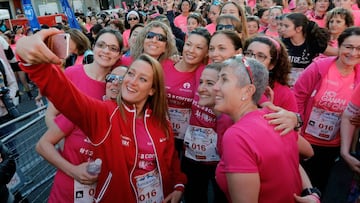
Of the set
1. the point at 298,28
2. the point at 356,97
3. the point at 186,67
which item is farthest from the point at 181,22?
the point at 356,97

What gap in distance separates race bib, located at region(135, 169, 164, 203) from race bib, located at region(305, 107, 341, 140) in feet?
5.47

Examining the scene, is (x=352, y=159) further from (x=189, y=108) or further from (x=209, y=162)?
(x=189, y=108)

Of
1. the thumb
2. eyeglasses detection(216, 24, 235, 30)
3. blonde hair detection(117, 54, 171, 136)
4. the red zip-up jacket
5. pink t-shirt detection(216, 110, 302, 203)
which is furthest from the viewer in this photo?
eyeglasses detection(216, 24, 235, 30)

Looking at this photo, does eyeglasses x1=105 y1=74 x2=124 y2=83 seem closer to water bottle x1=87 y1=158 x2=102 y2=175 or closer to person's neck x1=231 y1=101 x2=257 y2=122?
water bottle x1=87 y1=158 x2=102 y2=175

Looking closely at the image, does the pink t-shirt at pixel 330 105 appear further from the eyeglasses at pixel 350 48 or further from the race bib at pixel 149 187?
the race bib at pixel 149 187

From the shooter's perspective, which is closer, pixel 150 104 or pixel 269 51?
pixel 150 104

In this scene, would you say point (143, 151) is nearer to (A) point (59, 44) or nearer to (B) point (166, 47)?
(A) point (59, 44)

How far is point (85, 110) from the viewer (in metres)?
1.79

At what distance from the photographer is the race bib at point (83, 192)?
2131 mm

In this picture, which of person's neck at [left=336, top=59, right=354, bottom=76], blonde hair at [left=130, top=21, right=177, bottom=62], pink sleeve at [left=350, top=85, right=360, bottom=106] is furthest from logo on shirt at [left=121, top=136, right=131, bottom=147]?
person's neck at [left=336, top=59, right=354, bottom=76]

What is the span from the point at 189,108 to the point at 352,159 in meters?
1.42

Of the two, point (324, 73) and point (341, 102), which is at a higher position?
point (324, 73)

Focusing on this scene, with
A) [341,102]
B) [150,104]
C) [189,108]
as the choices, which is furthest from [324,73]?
[150,104]

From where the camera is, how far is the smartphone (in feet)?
4.39
